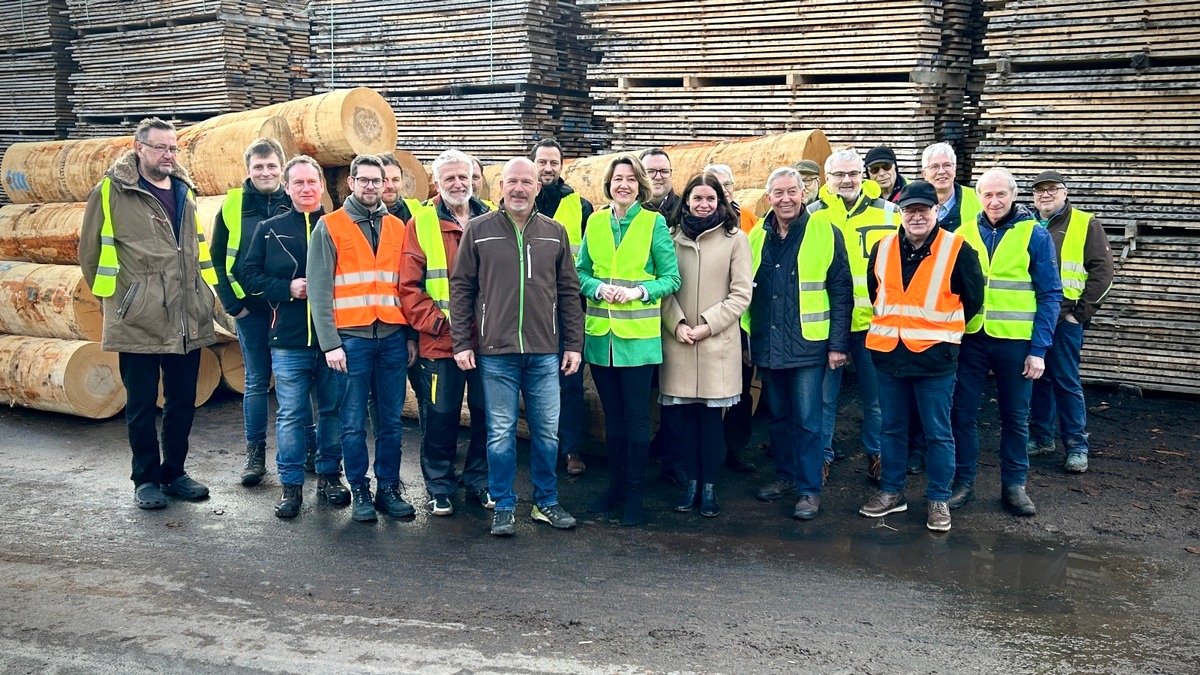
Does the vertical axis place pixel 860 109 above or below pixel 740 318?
above

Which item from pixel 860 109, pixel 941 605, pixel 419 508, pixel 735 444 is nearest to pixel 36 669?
pixel 419 508

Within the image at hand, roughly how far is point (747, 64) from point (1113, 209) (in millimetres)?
3748

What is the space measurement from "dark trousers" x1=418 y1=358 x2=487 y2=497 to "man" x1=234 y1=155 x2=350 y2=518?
595 millimetres

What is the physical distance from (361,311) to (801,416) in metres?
2.68

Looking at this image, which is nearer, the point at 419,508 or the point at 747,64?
the point at 419,508

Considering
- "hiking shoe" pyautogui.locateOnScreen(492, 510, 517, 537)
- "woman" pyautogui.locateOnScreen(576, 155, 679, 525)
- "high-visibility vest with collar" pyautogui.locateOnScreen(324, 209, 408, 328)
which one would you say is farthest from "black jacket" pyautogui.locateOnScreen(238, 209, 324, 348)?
"woman" pyautogui.locateOnScreen(576, 155, 679, 525)

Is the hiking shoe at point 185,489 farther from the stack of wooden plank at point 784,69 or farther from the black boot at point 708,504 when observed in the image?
the stack of wooden plank at point 784,69

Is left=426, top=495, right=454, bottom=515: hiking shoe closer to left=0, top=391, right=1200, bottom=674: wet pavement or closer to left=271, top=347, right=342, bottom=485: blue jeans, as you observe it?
left=0, top=391, right=1200, bottom=674: wet pavement

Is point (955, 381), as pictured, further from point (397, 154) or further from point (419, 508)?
point (397, 154)

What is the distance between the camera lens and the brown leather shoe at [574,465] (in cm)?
713

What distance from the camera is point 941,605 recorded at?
4855 mm

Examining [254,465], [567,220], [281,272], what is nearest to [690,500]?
[567,220]

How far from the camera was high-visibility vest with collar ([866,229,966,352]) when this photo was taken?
5793mm

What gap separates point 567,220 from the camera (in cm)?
699
